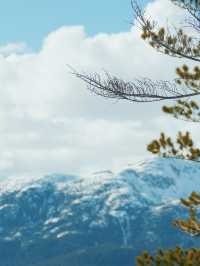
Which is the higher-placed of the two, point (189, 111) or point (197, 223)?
point (189, 111)

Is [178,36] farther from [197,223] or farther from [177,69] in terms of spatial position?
[197,223]

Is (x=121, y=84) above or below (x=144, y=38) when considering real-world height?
below

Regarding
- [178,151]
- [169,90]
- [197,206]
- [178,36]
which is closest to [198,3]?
[178,36]

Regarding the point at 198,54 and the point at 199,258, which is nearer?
the point at 199,258

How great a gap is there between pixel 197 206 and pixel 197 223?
658 mm

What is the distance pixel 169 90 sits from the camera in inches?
949

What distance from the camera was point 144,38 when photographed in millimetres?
25125

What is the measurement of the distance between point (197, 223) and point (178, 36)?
668 cm

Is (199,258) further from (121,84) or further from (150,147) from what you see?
(121,84)

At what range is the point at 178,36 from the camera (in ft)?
81.0

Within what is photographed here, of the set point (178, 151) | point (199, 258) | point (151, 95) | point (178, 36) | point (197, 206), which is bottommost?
point (199, 258)

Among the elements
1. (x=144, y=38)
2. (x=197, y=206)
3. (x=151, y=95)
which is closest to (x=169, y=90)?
(x=151, y=95)

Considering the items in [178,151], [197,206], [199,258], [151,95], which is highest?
[151,95]

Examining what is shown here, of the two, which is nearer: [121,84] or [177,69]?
[121,84]
